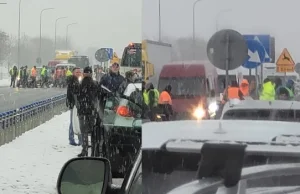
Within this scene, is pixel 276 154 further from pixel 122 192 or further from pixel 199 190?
pixel 122 192

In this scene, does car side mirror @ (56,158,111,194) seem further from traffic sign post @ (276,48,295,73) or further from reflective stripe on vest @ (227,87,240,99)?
traffic sign post @ (276,48,295,73)

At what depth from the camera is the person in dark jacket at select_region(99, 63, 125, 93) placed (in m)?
10.2

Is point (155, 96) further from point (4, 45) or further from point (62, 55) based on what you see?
point (4, 45)

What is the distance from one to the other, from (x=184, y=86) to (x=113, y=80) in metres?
8.97

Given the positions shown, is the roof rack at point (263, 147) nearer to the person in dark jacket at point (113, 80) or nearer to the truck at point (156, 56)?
the truck at point (156, 56)

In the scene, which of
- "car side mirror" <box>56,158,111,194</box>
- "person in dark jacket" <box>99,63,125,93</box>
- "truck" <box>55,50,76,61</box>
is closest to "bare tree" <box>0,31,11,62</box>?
"truck" <box>55,50,76,61</box>

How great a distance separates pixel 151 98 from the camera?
58.1 inches

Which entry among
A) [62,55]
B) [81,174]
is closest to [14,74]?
[62,55]

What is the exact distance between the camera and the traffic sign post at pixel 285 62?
1.31 meters

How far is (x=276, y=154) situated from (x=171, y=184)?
26 cm

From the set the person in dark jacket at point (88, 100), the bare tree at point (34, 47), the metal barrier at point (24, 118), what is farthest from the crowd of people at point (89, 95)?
the bare tree at point (34, 47)

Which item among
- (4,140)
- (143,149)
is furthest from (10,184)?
(143,149)

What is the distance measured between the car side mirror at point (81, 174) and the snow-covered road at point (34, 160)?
5308 millimetres

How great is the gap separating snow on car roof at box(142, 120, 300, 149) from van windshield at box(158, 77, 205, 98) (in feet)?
0.22
